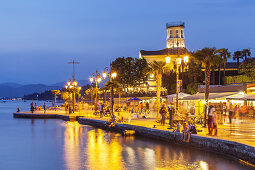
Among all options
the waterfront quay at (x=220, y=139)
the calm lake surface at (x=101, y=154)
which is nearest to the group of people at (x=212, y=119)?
the waterfront quay at (x=220, y=139)

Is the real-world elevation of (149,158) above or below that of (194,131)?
below

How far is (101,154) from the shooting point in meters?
21.7

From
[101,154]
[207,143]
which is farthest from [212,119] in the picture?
[101,154]

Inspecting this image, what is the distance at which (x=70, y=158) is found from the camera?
69.4ft

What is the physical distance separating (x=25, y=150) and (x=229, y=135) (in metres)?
14.3

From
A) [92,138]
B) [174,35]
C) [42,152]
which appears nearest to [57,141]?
[92,138]

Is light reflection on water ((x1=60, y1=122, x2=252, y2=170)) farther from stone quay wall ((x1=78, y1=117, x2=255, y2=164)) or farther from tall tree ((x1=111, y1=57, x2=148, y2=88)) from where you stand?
tall tree ((x1=111, y1=57, x2=148, y2=88))

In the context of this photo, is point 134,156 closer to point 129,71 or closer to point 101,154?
point 101,154

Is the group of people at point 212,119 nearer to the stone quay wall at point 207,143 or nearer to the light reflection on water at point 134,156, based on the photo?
the stone quay wall at point 207,143

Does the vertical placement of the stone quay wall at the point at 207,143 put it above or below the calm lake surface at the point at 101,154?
above

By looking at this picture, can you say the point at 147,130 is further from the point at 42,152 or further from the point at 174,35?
the point at 174,35

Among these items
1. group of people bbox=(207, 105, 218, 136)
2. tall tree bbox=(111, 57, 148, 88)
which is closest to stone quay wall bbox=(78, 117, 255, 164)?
group of people bbox=(207, 105, 218, 136)

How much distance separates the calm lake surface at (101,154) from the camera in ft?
58.7

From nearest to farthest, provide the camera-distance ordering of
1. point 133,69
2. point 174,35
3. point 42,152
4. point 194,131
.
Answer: point 194,131 < point 42,152 < point 133,69 < point 174,35
